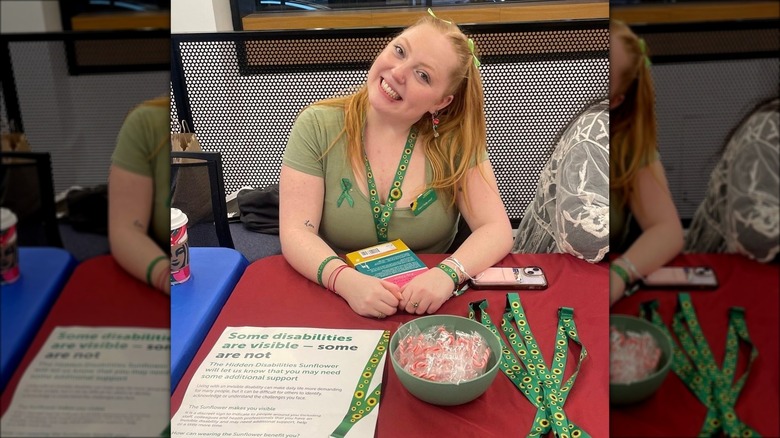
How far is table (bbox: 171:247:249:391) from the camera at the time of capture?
86 cm

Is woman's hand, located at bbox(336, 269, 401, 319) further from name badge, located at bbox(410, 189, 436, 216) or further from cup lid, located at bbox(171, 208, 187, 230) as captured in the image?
cup lid, located at bbox(171, 208, 187, 230)

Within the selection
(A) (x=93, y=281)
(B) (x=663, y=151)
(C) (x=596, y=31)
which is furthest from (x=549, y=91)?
(A) (x=93, y=281)

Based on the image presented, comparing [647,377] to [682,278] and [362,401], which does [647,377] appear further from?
[362,401]

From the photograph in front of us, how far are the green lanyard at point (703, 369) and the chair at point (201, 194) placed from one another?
65 cm

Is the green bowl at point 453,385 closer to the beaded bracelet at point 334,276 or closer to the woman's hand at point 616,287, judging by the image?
the beaded bracelet at point 334,276

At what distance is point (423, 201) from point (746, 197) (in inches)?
21.4

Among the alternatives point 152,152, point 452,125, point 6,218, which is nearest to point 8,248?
point 6,218

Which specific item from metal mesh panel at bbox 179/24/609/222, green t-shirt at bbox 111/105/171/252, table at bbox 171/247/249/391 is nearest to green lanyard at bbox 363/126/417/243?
metal mesh panel at bbox 179/24/609/222

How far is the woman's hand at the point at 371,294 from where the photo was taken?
0.82 m

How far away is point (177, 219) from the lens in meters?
0.86

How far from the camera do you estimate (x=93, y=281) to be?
480 millimetres

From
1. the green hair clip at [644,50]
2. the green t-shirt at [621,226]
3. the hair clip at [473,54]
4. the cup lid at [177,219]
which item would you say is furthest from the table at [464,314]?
the green hair clip at [644,50]

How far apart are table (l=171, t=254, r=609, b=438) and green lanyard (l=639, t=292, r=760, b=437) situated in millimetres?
405

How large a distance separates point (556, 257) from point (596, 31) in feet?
0.99
